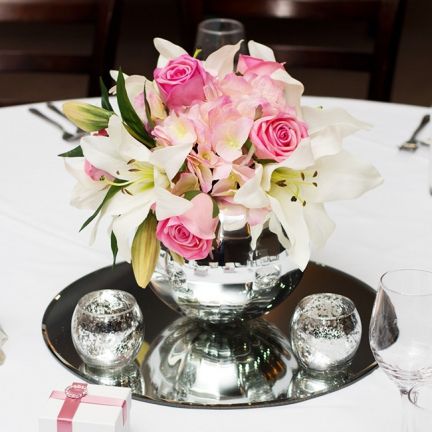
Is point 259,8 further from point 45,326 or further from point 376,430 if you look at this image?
point 376,430

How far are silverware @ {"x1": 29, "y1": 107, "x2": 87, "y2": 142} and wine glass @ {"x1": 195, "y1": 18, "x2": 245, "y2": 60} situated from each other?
0.91ft

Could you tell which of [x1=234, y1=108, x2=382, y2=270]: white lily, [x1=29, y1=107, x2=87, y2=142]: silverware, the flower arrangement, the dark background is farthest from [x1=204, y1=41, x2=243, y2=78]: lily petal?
the dark background

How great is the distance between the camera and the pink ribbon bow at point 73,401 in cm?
96

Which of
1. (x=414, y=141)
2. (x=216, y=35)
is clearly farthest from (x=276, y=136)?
(x=216, y=35)

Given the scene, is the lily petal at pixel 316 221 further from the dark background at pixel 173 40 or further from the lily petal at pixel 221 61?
the dark background at pixel 173 40

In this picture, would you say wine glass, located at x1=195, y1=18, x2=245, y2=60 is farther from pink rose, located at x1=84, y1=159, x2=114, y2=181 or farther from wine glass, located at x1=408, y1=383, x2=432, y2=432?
wine glass, located at x1=408, y1=383, x2=432, y2=432

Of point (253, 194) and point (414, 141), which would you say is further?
point (414, 141)

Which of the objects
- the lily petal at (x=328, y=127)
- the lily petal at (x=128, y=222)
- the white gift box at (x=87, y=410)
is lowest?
the white gift box at (x=87, y=410)

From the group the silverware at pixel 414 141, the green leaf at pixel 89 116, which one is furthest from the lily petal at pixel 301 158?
the silverware at pixel 414 141

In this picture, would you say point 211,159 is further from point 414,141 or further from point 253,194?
point 414,141

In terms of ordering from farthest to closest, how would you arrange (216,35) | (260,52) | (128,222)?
(216,35)
(260,52)
(128,222)

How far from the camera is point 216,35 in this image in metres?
1.89

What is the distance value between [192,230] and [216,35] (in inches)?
35.7

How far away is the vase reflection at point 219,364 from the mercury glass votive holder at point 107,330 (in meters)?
0.04
